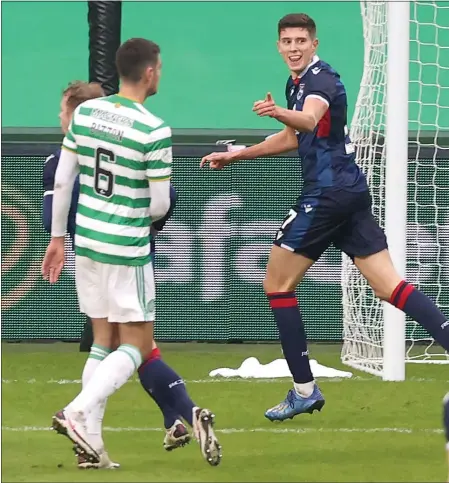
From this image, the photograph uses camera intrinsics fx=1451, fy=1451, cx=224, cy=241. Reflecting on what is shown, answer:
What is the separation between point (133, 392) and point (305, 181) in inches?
65.0

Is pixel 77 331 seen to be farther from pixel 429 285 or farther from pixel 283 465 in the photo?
pixel 283 465

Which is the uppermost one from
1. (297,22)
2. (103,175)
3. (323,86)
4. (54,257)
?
(297,22)

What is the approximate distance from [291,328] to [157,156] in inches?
72.5

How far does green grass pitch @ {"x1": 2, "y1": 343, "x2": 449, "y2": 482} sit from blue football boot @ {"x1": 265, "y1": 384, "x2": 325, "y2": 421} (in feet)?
0.16

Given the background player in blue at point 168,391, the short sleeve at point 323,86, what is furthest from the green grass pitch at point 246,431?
the short sleeve at point 323,86

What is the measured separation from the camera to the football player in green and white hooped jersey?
18.4 feet

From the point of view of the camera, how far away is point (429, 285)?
10.0 m

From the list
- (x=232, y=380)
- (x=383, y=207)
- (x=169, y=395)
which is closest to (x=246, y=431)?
(x=169, y=395)

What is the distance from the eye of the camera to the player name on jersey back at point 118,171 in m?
5.61

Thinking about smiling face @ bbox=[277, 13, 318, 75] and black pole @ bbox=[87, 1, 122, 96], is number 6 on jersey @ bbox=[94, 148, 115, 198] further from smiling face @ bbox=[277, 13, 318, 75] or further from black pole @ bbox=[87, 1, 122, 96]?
black pole @ bbox=[87, 1, 122, 96]

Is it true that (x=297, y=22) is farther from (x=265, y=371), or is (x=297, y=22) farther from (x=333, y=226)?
(x=265, y=371)

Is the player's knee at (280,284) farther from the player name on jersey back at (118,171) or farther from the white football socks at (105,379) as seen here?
the white football socks at (105,379)

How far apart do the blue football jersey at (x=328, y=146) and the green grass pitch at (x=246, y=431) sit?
45.9 inches

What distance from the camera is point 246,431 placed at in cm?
673
